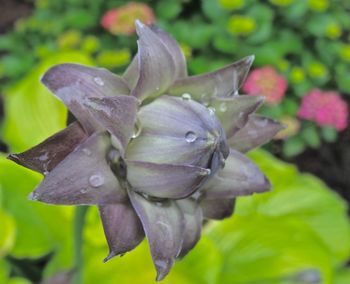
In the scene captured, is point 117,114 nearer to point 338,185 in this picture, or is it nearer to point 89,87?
point 89,87

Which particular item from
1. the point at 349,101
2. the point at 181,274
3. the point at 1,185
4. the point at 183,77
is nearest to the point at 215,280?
the point at 181,274

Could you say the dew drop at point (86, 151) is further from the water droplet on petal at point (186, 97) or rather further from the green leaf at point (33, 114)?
the green leaf at point (33, 114)

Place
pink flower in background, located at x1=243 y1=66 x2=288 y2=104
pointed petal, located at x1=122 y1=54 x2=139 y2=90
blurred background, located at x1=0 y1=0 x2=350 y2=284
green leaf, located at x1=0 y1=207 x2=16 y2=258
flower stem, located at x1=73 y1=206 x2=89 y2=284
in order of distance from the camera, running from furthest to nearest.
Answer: pink flower in background, located at x1=243 y1=66 x2=288 y2=104, blurred background, located at x1=0 y1=0 x2=350 y2=284, green leaf, located at x1=0 y1=207 x2=16 y2=258, flower stem, located at x1=73 y1=206 x2=89 y2=284, pointed petal, located at x1=122 y1=54 x2=139 y2=90

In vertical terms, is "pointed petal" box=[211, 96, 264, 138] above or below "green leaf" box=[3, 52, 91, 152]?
above

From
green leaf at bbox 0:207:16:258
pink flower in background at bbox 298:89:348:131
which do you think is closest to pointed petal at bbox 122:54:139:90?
green leaf at bbox 0:207:16:258

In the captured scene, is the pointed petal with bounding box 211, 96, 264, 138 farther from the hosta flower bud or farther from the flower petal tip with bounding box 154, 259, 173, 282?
the flower petal tip with bounding box 154, 259, 173, 282

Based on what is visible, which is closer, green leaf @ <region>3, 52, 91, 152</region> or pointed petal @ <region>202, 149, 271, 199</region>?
pointed petal @ <region>202, 149, 271, 199</region>
